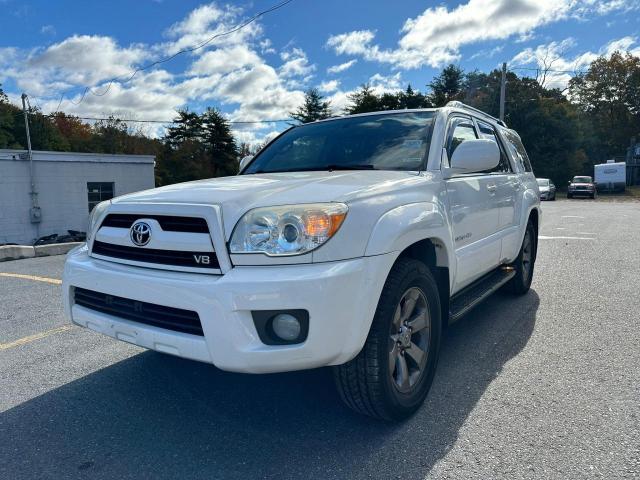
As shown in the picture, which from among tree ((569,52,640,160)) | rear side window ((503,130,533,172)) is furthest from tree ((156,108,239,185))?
rear side window ((503,130,533,172))

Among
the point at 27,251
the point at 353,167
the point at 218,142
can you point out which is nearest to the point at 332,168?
the point at 353,167

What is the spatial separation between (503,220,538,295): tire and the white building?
62.2 feet

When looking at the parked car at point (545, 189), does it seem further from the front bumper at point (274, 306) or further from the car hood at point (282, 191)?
the front bumper at point (274, 306)

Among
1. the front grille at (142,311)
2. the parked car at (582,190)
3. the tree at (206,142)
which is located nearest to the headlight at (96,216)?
the front grille at (142,311)

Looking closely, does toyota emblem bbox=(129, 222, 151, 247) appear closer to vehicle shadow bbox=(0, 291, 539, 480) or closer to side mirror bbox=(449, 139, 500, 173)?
vehicle shadow bbox=(0, 291, 539, 480)

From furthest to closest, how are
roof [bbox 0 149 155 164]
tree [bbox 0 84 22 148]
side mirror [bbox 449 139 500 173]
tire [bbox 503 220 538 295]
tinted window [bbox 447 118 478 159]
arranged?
tree [bbox 0 84 22 148], roof [bbox 0 149 155 164], tire [bbox 503 220 538 295], tinted window [bbox 447 118 478 159], side mirror [bbox 449 139 500 173]

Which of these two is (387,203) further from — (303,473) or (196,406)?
(196,406)

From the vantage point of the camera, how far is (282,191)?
2.43 meters

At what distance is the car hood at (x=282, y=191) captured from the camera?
2.28m

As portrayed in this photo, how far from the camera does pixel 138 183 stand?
875 inches

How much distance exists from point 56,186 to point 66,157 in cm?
128

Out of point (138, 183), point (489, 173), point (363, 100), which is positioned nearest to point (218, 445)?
point (489, 173)

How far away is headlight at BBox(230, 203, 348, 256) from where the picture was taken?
216cm

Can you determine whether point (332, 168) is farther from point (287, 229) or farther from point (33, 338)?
point (33, 338)
